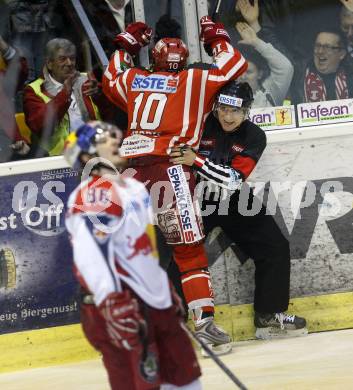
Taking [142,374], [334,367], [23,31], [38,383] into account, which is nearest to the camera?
[142,374]

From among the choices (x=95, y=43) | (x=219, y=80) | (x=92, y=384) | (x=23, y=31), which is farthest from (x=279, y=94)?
(x=92, y=384)

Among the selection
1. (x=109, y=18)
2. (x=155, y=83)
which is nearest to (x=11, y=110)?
(x=109, y=18)

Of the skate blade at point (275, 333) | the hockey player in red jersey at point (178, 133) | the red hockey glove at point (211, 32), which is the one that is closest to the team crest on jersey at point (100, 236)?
the hockey player in red jersey at point (178, 133)

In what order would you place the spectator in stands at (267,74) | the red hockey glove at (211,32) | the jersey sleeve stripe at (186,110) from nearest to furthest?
the jersey sleeve stripe at (186,110) → the red hockey glove at (211,32) → the spectator in stands at (267,74)

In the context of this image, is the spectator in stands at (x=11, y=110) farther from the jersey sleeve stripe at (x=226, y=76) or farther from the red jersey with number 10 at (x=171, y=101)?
the jersey sleeve stripe at (x=226, y=76)

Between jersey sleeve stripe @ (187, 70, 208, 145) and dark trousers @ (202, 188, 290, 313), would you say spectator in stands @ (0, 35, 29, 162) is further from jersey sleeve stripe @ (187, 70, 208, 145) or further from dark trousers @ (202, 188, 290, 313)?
dark trousers @ (202, 188, 290, 313)

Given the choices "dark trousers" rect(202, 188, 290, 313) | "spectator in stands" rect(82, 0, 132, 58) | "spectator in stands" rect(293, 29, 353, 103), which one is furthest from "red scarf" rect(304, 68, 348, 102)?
"spectator in stands" rect(82, 0, 132, 58)

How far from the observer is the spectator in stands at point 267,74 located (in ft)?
21.7

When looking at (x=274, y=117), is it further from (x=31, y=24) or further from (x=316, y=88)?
(x=31, y=24)

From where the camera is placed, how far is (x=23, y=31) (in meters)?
6.39

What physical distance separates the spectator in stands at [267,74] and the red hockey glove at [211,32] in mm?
379

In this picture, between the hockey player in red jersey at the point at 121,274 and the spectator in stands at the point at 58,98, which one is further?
the spectator in stands at the point at 58,98

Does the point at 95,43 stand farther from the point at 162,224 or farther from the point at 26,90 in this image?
the point at 162,224

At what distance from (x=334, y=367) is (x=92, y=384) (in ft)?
4.20
